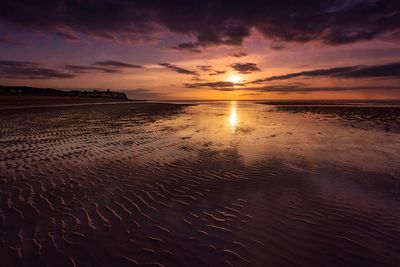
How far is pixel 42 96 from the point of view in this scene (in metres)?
75.2

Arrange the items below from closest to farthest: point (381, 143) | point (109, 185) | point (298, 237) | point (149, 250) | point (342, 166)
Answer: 1. point (149, 250)
2. point (298, 237)
3. point (109, 185)
4. point (342, 166)
5. point (381, 143)

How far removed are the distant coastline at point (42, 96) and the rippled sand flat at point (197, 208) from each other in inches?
1786

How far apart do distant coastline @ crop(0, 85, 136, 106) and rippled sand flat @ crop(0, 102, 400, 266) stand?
45.4 m

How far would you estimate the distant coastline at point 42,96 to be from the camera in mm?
50744

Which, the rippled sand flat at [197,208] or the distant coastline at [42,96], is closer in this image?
the rippled sand flat at [197,208]

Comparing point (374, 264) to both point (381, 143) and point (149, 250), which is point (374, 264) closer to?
point (149, 250)

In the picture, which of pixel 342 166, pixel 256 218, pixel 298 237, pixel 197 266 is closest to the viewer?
pixel 197 266

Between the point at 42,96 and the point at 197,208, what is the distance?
86.3m

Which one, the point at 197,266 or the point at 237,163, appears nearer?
the point at 197,266

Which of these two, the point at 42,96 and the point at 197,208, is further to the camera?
the point at 42,96

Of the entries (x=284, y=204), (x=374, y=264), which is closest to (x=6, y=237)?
(x=284, y=204)

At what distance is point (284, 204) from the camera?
225 inches

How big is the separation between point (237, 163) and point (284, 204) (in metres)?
3.57

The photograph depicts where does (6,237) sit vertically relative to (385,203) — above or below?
below
